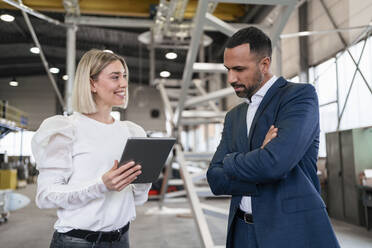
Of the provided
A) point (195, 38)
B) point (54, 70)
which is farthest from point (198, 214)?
point (54, 70)

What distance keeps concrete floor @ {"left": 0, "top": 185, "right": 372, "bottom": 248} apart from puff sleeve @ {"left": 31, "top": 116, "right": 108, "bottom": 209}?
318cm

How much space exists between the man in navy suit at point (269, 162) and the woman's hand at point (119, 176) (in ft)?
1.30

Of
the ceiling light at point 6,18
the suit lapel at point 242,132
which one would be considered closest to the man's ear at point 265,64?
the suit lapel at point 242,132

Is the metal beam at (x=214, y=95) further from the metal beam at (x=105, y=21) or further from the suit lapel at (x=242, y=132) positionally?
the suit lapel at (x=242, y=132)

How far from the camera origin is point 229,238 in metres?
1.43

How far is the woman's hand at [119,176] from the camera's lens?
1.28m

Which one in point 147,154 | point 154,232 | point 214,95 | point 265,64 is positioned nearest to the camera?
point 147,154

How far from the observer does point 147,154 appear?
4.39ft

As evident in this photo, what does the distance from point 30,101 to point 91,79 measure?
19.1 meters

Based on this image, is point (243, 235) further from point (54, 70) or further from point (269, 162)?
point (54, 70)

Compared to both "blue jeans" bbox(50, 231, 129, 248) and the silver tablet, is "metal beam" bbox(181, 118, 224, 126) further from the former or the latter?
"blue jeans" bbox(50, 231, 129, 248)

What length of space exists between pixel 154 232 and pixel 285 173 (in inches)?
166

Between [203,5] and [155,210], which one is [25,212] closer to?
[155,210]

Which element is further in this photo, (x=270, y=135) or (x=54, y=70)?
(x=54, y=70)
